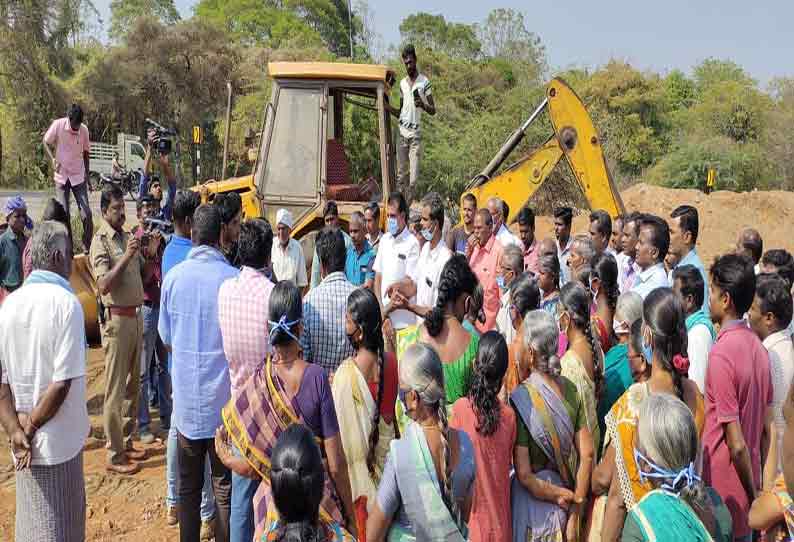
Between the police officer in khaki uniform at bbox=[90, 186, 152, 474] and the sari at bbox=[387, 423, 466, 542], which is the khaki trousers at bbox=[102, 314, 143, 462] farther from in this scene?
the sari at bbox=[387, 423, 466, 542]

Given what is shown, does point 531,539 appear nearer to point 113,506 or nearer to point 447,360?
point 447,360

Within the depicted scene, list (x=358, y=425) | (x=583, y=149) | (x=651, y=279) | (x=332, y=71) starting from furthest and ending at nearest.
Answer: (x=583, y=149)
(x=332, y=71)
(x=651, y=279)
(x=358, y=425)

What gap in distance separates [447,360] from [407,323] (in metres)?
1.96

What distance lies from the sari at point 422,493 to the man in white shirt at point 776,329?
1.78m

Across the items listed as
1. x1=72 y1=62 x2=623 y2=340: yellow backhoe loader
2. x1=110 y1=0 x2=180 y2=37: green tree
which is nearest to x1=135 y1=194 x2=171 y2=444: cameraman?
x1=72 y1=62 x2=623 y2=340: yellow backhoe loader

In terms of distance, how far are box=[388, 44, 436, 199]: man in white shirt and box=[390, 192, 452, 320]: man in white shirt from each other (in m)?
2.34

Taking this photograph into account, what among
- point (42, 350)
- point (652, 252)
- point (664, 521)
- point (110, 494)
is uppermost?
point (652, 252)

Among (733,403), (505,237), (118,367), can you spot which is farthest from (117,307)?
(733,403)

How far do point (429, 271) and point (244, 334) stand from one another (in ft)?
7.51

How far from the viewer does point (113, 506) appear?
4.82m

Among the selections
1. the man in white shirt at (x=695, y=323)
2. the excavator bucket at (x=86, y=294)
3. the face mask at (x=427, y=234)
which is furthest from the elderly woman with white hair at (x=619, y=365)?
the excavator bucket at (x=86, y=294)

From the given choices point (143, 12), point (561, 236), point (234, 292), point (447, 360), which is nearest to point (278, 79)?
point (561, 236)

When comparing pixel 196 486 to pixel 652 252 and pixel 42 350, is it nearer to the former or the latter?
pixel 42 350

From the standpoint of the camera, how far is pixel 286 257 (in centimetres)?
643
